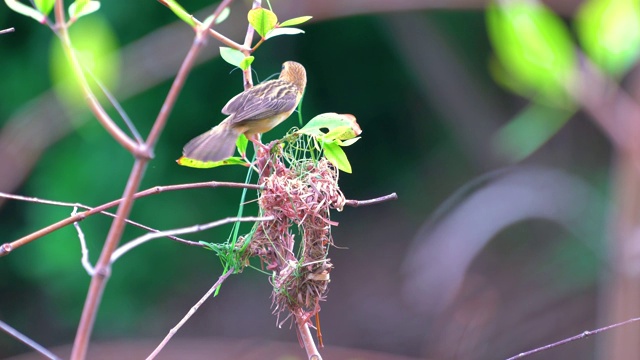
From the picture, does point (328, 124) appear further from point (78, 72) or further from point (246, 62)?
point (78, 72)

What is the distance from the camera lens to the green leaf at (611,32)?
1.71 feet

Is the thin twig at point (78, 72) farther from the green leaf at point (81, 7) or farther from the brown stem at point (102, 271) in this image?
the green leaf at point (81, 7)

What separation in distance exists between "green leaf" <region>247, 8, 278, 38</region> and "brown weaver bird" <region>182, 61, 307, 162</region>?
0.41 feet

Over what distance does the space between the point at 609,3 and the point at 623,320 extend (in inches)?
26.3

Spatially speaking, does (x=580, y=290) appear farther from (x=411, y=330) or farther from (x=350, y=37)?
(x=350, y=37)

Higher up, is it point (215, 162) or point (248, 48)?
point (248, 48)

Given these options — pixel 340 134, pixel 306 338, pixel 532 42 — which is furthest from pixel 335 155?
pixel 532 42

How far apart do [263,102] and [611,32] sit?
4.40 ft

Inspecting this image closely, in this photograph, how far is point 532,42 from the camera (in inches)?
21.1

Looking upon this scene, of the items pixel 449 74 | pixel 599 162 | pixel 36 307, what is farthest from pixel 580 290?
pixel 36 307

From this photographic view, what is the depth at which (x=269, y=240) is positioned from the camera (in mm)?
1324

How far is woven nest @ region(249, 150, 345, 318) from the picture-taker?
130cm

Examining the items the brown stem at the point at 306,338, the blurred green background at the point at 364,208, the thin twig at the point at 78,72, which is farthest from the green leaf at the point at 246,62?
the blurred green background at the point at 364,208

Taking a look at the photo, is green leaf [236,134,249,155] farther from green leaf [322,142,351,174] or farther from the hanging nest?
green leaf [322,142,351,174]
